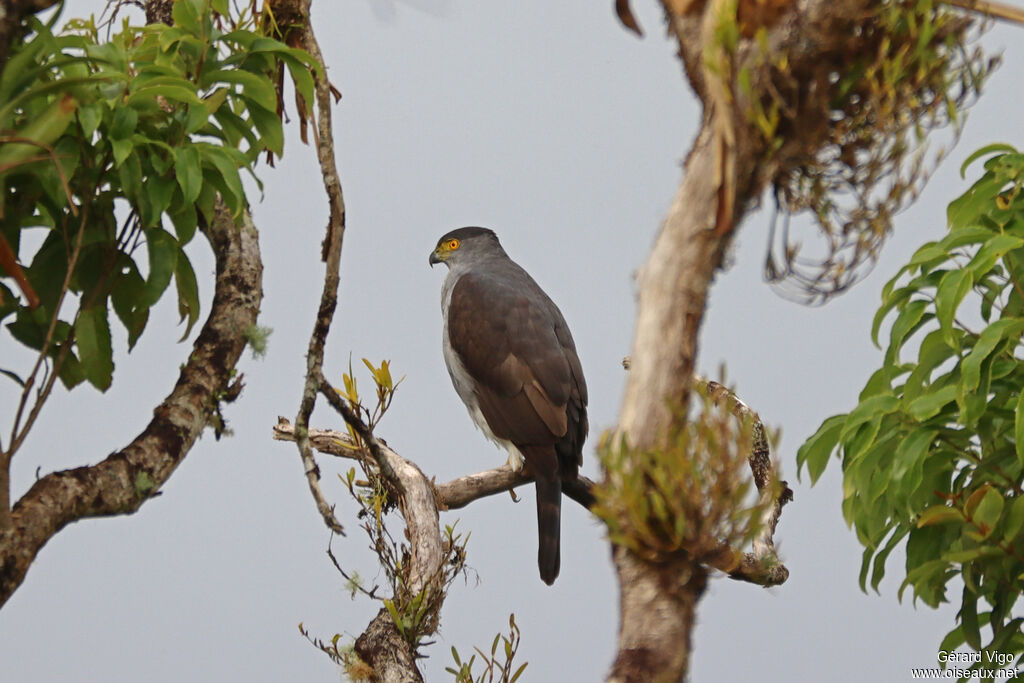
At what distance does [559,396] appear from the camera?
4.90 m

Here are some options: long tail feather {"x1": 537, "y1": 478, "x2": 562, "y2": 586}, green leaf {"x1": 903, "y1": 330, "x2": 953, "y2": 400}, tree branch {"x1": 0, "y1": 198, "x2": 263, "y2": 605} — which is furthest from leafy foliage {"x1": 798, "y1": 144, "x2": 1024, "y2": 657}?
tree branch {"x1": 0, "y1": 198, "x2": 263, "y2": 605}

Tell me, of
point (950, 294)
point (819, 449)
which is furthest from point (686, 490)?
point (819, 449)

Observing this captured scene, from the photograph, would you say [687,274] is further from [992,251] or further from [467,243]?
[467,243]

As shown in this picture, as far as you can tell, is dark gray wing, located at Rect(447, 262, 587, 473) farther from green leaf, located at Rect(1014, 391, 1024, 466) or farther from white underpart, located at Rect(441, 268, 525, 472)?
green leaf, located at Rect(1014, 391, 1024, 466)

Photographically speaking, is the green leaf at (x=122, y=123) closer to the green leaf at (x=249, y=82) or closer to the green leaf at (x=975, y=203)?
the green leaf at (x=249, y=82)

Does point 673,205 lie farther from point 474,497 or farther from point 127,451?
point 474,497

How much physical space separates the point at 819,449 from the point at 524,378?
132 centimetres

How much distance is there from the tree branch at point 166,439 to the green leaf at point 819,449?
217cm

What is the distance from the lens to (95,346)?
11.6 ft

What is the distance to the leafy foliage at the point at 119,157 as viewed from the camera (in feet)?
10.3

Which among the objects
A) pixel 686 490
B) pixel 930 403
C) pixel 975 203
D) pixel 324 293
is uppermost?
pixel 975 203

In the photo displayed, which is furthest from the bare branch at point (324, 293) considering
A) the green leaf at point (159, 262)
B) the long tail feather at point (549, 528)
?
the long tail feather at point (549, 528)

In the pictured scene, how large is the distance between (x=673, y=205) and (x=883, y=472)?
6.69ft

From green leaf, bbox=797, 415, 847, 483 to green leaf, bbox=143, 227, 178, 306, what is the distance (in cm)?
247
